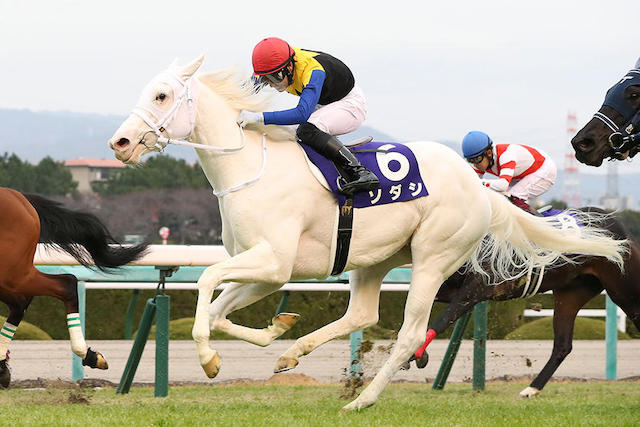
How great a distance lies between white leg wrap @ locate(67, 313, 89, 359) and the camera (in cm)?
Answer: 551

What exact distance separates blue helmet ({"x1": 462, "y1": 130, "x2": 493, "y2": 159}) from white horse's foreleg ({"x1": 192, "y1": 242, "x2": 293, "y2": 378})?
2.55 m

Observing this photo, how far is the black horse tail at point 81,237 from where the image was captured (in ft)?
20.3

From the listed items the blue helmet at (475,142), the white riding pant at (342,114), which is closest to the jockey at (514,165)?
the blue helmet at (475,142)

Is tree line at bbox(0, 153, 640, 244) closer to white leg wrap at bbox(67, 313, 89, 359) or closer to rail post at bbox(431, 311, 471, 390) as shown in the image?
rail post at bbox(431, 311, 471, 390)

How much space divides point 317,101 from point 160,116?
0.77 meters

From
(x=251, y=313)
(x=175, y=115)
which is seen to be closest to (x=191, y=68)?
(x=175, y=115)

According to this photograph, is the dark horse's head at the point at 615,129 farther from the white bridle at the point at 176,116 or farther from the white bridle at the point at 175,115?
the white bridle at the point at 175,115

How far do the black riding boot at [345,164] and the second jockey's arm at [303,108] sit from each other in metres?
0.14

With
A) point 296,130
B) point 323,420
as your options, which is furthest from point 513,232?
point 323,420

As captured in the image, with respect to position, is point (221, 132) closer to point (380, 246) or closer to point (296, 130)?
point (296, 130)

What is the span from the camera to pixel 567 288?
275 inches

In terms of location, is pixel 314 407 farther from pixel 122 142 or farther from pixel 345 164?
Result: pixel 122 142

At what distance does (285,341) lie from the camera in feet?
34.7

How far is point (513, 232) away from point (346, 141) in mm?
1225
